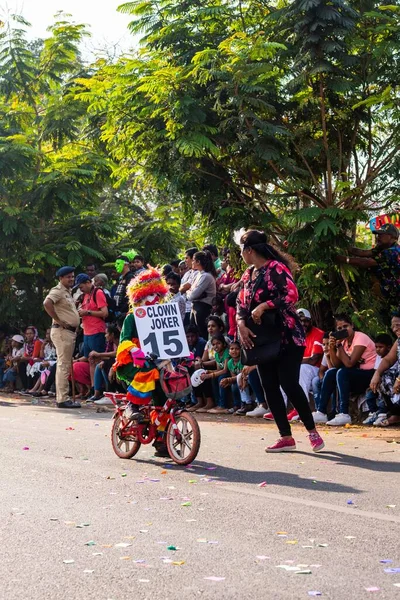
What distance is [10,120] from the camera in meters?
24.5

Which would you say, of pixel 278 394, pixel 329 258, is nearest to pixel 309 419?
pixel 278 394

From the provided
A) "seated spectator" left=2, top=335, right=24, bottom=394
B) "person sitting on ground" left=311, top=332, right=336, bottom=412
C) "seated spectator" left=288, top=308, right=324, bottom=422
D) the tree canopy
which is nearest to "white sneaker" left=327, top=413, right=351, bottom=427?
"person sitting on ground" left=311, top=332, right=336, bottom=412

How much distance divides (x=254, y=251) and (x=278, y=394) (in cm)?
143

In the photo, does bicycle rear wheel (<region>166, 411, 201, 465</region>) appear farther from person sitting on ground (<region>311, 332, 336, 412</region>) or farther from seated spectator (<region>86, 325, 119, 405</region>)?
seated spectator (<region>86, 325, 119, 405</region>)

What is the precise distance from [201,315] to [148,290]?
6.63m

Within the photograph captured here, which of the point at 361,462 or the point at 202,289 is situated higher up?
the point at 202,289

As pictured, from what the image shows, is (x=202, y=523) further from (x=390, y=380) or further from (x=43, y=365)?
(x=43, y=365)

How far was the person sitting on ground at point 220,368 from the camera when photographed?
1560 cm

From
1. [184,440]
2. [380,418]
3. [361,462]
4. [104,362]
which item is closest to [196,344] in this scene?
[104,362]

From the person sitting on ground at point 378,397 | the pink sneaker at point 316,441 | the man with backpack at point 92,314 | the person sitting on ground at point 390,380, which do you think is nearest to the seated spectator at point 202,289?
the man with backpack at point 92,314

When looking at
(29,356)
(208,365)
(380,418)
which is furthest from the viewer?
(29,356)

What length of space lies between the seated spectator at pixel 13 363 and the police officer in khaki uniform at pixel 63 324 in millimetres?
4999

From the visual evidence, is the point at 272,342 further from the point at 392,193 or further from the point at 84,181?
the point at 84,181

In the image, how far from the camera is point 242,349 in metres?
9.98
